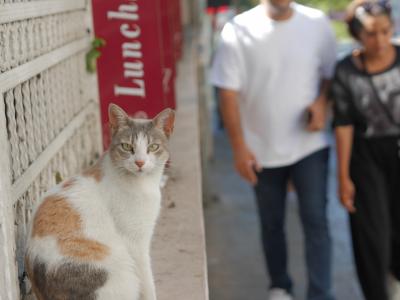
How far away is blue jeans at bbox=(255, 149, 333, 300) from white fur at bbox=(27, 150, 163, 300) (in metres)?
2.49

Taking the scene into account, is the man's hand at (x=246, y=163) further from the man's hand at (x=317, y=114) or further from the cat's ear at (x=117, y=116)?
the cat's ear at (x=117, y=116)

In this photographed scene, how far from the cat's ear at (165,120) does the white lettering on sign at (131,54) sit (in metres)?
1.44

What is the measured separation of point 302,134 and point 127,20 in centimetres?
162

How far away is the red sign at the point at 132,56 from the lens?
4023 millimetres

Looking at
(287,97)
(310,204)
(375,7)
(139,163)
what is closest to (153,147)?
(139,163)

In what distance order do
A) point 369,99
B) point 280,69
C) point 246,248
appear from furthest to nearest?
point 246,248, point 280,69, point 369,99

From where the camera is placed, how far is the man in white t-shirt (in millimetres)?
5070

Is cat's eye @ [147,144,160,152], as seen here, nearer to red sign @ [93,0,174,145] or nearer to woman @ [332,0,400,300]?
red sign @ [93,0,174,145]

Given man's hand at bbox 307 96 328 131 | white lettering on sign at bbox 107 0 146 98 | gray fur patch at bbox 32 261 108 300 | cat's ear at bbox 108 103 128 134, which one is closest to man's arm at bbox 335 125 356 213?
man's hand at bbox 307 96 328 131

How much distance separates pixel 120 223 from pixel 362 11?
2.63 metres

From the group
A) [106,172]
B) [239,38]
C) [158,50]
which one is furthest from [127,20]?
[106,172]

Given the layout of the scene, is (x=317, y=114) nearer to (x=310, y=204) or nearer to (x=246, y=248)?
(x=310, y=204)

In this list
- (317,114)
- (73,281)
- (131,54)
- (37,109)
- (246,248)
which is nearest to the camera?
(73,281)

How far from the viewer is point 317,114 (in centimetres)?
498
